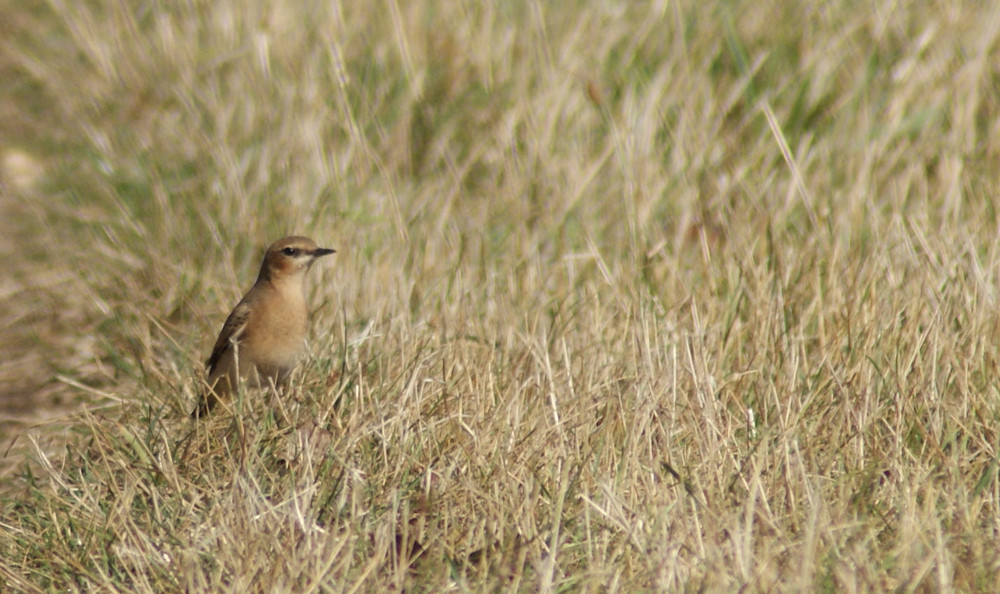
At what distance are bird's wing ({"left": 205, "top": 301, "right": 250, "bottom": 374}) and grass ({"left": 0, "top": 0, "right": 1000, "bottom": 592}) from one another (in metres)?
0.15

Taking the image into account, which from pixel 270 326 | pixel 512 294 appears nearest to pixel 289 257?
pixel 270 326

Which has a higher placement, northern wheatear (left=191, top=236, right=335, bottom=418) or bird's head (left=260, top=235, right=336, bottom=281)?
bird's head (left=260, top=235, right=336, bottom=281)

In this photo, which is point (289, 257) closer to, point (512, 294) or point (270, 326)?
point (270, 326)

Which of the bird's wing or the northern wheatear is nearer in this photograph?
the northern wheatear

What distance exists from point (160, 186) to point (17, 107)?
7.37 ft

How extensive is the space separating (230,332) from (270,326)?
0.68 ft

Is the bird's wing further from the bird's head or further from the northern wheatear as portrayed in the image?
the bird's head

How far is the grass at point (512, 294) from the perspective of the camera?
3.58m

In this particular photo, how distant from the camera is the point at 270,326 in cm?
492

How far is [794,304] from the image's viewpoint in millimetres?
4965

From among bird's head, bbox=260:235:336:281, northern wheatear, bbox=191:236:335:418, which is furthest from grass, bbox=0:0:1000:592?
bird's head, bbox=260:235:336:281

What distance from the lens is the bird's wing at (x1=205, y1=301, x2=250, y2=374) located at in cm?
502

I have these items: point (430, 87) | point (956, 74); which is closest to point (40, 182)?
point (430, 87)

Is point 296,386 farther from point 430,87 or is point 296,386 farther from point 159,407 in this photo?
point 430,87
